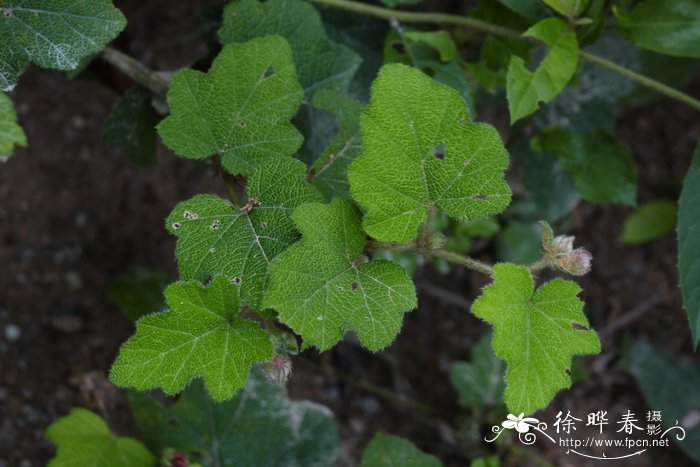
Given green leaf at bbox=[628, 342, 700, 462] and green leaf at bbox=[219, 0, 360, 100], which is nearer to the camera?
green leaf at bbox=[219, 0, 360, 100]

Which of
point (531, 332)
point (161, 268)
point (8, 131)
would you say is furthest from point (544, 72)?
point (161, 268)

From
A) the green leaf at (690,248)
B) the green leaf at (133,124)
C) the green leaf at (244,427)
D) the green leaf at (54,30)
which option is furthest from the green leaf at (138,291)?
the green leaf at (690,248)

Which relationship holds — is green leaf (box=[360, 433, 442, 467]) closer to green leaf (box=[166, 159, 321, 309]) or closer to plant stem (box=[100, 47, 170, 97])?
green leaf (box=[166, 159, 321, 309])

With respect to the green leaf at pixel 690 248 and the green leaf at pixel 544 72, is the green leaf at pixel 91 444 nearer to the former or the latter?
the green leaf at pixel 544 72

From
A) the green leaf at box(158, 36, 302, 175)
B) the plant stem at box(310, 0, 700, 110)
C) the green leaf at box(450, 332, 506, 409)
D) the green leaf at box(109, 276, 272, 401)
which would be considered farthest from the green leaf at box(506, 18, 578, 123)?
the green leaf at box(450, 332, 506, 409)

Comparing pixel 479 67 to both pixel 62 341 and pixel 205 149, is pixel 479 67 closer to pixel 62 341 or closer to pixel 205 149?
pixel 205 149

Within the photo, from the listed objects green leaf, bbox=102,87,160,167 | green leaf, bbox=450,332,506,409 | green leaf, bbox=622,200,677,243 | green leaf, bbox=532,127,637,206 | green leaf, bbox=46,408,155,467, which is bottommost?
green leaf, bbox=450,332,506,409

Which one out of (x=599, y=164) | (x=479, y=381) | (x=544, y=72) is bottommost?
(x=479, y=381)

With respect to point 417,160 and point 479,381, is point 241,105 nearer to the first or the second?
point 417,160
